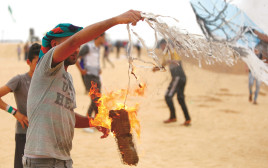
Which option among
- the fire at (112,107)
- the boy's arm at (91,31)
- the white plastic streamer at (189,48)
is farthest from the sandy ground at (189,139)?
the boy's arm at (91,31)

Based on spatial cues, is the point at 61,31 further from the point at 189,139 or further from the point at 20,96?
the point at 189,139

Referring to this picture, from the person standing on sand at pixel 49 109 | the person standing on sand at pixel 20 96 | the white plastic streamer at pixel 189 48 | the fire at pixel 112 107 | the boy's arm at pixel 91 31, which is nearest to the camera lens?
the boy's arm at pixel 91 31

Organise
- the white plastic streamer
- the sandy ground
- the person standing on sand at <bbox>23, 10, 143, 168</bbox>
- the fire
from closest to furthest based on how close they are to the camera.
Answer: the person standing on sand at <bbox>23, 10, 143, 168</bbox>, the white plastic streamer, the fire, the sandy ground

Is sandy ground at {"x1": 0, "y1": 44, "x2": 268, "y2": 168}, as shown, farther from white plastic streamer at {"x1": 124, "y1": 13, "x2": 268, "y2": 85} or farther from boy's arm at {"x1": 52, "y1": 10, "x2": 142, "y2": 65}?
boy's arm at {"x1": 52, "y1": 10, "x2": 142, "y2": 65}

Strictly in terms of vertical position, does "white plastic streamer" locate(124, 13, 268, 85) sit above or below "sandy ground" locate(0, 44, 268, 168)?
above

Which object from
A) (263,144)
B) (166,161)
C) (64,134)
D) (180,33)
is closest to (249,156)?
(263,144)

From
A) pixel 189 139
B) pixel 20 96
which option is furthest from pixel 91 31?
pixel 189 139

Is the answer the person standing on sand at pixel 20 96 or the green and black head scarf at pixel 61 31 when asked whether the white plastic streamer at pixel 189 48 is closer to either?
the green and black head scarf at pixel 61 31

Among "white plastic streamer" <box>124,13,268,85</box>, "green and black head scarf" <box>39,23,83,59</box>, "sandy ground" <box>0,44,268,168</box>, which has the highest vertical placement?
"green and black head scarf" <box>39,23,83,59</box>

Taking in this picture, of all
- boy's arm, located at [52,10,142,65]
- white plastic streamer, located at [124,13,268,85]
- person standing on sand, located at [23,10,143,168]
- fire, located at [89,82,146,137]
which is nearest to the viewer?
boy's arm, located at [52,10,142,65]

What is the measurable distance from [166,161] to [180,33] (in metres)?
3.23

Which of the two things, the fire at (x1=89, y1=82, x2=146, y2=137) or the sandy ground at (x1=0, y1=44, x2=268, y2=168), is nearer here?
the fire at (x1=89, y1=82, x2=146, y2=137)

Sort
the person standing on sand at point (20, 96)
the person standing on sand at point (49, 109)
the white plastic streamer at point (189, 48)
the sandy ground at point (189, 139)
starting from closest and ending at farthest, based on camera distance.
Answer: the person standing on sand at point (49, 109)
the white plastic streamer at point (189, 48)
the person standing on sand at point (20, 96)
the sandy ground at point (189, 139)

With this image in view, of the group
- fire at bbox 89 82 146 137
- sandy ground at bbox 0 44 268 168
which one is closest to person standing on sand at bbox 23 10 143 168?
fire at bbox 89 82 146 137
